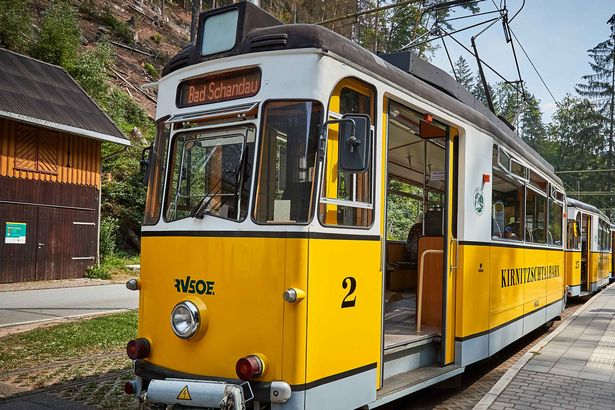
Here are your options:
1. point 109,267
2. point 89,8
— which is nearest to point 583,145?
point 89,8

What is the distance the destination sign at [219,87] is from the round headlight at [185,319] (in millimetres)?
1602

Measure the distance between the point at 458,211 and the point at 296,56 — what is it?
2.81 m

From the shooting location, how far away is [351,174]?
4391 millimetres

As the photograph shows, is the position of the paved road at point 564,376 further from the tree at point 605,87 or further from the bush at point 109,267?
the tree at point 605,87

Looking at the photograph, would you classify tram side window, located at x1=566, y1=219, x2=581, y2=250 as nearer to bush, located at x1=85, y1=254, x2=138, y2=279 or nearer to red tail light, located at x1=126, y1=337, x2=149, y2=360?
red tail light, located at x1=126, y1=337, x2=149, y2=360

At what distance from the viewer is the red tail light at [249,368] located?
3834mm

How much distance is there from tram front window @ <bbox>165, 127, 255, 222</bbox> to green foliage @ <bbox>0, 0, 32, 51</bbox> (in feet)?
74.0

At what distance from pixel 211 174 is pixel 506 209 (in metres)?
4.59

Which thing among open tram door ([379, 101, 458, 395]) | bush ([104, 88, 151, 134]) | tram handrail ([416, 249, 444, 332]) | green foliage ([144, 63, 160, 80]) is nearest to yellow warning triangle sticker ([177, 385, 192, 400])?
open tram door ([379, 101, 458, 395])

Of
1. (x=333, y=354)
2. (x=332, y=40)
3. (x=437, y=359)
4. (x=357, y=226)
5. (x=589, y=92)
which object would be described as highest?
(x=589, y=92)

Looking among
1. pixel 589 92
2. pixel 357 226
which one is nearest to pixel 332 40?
pixel 357 226

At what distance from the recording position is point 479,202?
645 cm

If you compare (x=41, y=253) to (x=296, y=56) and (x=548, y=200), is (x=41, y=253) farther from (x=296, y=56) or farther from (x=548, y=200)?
(x=296, y=56)

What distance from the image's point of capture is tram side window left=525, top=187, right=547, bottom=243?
8531mm
